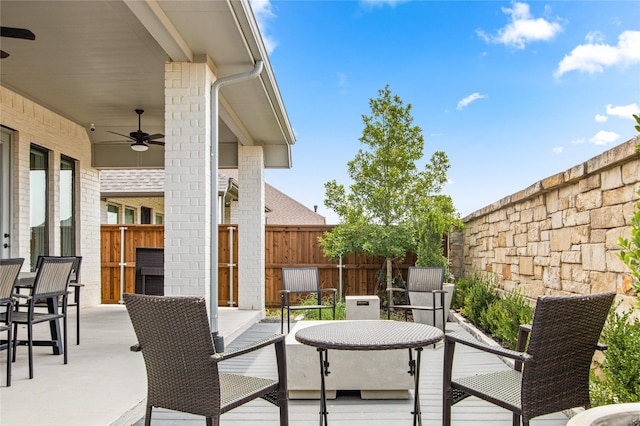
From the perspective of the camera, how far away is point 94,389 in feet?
11.5

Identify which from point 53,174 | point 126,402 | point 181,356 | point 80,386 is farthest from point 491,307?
point 53,174

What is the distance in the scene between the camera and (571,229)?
14.1ft

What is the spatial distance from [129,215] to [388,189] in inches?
318

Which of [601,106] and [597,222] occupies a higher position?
[601,106]

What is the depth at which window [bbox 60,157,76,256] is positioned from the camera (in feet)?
26.1

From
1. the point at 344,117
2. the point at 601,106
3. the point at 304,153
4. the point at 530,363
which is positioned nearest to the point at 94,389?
the point at 530,363

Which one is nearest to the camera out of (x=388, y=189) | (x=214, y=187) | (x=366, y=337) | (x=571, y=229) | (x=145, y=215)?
(x=366, y=337)

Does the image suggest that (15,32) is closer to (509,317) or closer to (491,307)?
(509,317)

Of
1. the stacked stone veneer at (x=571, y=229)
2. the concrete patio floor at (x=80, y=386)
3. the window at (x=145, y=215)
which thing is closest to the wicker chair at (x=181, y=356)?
the concrete patio floor at (x=80, y=386)

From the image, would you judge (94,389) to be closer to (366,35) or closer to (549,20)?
(549,20)

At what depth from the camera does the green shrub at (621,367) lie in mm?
2645

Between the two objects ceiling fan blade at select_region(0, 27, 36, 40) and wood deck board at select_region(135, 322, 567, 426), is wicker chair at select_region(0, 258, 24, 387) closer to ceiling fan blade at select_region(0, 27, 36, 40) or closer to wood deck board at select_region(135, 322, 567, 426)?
wood deck board at select_region(135, 322, 567, 426)

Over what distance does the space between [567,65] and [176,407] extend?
34.3ft

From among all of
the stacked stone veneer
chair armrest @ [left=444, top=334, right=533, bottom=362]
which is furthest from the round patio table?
the stacked stone veneer
